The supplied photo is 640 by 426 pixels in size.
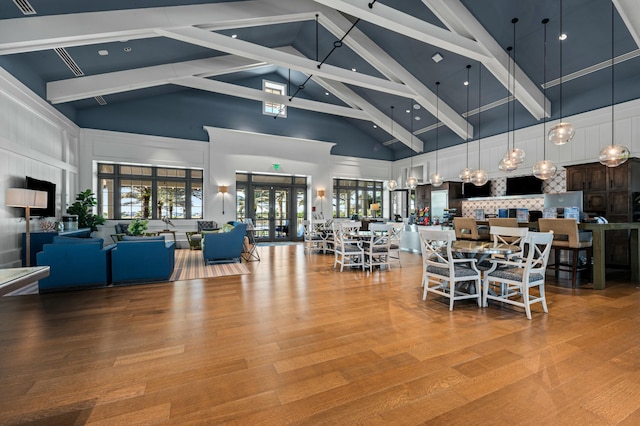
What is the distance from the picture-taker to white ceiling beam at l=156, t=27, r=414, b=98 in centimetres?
574

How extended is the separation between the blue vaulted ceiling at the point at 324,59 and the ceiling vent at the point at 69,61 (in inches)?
3.7

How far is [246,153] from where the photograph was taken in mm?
10820

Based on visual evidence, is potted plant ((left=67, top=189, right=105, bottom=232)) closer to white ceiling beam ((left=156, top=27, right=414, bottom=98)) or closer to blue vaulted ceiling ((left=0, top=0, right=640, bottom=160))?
blue vaulted ceiling ((left=0, top=0, right=640, bottom=160))

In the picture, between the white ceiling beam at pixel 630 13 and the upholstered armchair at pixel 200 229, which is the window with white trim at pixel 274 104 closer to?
the upholstered armchair at pixel 200 229

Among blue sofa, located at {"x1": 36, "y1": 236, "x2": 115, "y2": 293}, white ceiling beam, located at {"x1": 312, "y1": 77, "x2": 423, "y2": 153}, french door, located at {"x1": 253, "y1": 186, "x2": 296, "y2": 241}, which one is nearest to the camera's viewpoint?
blue sofa, located at {"x1": 36, "y1": 236, "x2": 115, "y2": 293}

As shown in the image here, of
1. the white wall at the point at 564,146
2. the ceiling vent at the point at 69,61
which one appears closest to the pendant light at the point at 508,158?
the white wall at the point at 564,146

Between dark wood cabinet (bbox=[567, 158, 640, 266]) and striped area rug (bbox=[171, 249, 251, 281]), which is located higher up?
dark wood cabinet (bbox=[567, 158, 640, 266])

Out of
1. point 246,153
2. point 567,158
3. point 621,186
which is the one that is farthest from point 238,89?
point 621,186

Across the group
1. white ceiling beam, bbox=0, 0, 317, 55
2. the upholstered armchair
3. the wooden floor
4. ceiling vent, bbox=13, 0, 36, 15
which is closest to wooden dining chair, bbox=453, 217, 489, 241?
the wooden floor

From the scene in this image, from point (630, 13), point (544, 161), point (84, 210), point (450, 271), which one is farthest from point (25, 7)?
point (630, 13)

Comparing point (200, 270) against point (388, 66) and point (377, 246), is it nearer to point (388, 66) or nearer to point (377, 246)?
point (377, 246)

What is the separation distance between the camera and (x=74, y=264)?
170 inches

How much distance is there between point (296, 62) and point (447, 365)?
7.19 meters

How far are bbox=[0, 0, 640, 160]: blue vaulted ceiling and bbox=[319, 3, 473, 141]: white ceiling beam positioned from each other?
0.04 meters
